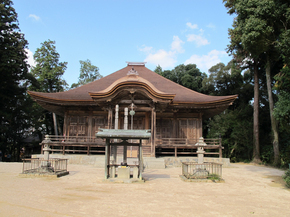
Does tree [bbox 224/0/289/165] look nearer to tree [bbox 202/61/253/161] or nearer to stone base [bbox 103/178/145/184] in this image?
tree [bbox 202/61/253/161]

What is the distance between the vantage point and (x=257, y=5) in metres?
12.5

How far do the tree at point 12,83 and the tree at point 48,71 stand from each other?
307cm

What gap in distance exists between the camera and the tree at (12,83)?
2122 cm

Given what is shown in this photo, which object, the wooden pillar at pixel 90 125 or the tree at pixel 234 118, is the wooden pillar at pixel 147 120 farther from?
the tree at pixel 234 118

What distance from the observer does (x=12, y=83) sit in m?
22.6

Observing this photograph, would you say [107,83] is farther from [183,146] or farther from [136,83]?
[183,146]

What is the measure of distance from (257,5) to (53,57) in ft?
80.0

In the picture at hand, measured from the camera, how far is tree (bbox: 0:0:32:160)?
21.2m

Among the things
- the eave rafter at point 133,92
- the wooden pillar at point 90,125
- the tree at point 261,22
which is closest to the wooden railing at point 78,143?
the wooden pillar at point 90,125

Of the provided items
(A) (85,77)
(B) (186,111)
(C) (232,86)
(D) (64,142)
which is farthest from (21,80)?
(C) (232,86)

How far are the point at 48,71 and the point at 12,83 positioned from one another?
5914mm

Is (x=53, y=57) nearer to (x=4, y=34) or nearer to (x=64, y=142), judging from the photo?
(x=4, y=34)

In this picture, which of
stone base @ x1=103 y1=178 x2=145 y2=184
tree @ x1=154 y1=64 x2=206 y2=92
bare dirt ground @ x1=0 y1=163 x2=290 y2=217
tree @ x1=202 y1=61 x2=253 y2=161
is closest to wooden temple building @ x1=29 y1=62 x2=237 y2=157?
tree @ x1=202 y1=61 x2=253 y2=161

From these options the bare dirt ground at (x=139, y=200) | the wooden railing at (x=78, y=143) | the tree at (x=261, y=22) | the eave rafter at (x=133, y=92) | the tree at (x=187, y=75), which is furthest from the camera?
the tree at (x=187, y=75)
